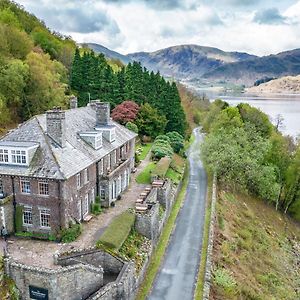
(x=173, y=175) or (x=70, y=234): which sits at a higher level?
(x=70, y=234)

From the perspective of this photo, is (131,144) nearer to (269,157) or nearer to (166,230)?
(166,230)

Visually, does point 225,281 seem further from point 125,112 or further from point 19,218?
point 125,112

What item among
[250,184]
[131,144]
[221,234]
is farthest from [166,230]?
[250,184]

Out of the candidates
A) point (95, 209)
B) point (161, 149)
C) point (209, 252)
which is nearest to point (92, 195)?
point (95, 209)

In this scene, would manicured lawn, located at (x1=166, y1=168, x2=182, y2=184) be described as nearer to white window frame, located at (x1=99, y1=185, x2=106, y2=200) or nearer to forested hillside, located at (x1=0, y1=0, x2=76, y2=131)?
white window frame, located at (x1=99, y1=185, x2=106, y2=200)

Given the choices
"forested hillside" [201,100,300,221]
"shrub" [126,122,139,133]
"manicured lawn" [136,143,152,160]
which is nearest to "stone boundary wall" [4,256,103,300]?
"forested hillside" [201,100,300,221]

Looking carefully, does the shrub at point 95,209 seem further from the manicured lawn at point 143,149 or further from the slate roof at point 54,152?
the manicured lawn at point 143,149
